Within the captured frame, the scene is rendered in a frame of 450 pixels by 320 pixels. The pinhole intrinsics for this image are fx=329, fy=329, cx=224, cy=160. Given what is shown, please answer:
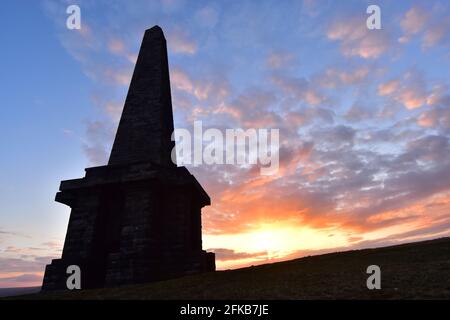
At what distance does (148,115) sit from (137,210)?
499cm

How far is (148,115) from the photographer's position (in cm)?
1582

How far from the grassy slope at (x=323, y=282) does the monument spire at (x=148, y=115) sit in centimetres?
619

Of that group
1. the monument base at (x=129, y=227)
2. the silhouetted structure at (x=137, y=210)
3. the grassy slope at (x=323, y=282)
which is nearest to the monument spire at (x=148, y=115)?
the silhouetted structure at (x=137, y=210)

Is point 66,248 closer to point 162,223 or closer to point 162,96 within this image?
point 162,223

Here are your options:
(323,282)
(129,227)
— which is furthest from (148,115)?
(323,282)

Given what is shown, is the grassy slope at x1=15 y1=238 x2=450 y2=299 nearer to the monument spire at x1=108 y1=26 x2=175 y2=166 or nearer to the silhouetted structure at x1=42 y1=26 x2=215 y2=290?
the silhouetted structure at x1=42 y1=26 x2=215 y2=290

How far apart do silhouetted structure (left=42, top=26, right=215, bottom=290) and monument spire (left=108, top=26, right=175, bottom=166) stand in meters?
0.05

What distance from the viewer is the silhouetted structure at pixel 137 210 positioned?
12375 mm

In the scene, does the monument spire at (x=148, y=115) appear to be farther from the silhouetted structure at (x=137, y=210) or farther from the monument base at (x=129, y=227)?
the monument base at (x=129, y=227)

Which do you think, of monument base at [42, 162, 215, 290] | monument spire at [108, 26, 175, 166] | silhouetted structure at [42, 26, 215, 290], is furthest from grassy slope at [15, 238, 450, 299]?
monument spire at [108, 26, 175, 166]

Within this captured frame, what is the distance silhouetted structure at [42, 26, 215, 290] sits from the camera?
40.6ft
